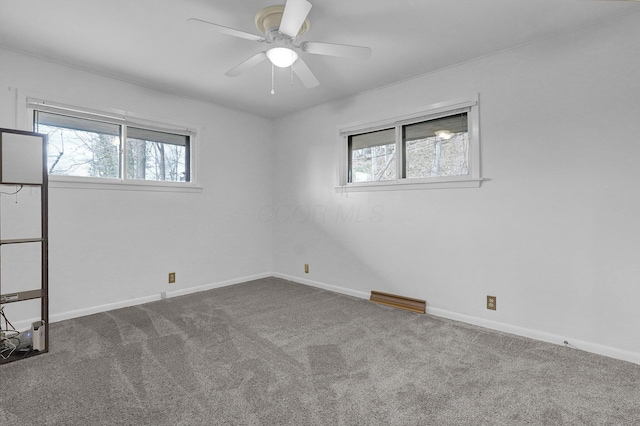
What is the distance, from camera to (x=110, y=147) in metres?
3.38

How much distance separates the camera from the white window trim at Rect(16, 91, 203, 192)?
282 centimetres

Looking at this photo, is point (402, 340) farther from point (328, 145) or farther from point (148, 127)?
point (148, 127)

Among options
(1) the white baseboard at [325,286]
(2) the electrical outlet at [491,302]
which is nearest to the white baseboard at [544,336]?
(2) the electrical outlet at [491,302]

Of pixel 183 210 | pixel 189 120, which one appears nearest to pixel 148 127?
pixel 189 120

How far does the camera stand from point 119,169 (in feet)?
11.2

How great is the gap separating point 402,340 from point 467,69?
7.93 feet

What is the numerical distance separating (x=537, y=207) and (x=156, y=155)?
381cm

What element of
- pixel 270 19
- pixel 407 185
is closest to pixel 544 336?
pixel 407 185

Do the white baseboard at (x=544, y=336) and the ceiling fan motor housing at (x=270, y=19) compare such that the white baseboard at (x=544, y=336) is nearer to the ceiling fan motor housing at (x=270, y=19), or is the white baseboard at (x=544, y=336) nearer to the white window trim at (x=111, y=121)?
the ceiling fan motor housing at (x=270, y=19)

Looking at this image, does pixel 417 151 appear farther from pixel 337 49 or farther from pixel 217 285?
pixel 217 285

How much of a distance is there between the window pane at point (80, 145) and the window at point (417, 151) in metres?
2.51

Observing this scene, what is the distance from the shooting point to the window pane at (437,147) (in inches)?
122

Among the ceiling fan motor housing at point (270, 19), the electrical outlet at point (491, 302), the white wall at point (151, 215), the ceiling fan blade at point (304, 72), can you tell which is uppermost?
the ceiling fan motor housing at point (270, 19)

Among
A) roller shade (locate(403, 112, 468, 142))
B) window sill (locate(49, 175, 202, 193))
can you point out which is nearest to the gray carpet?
window sill (locate(49, 175, 202, 193))
